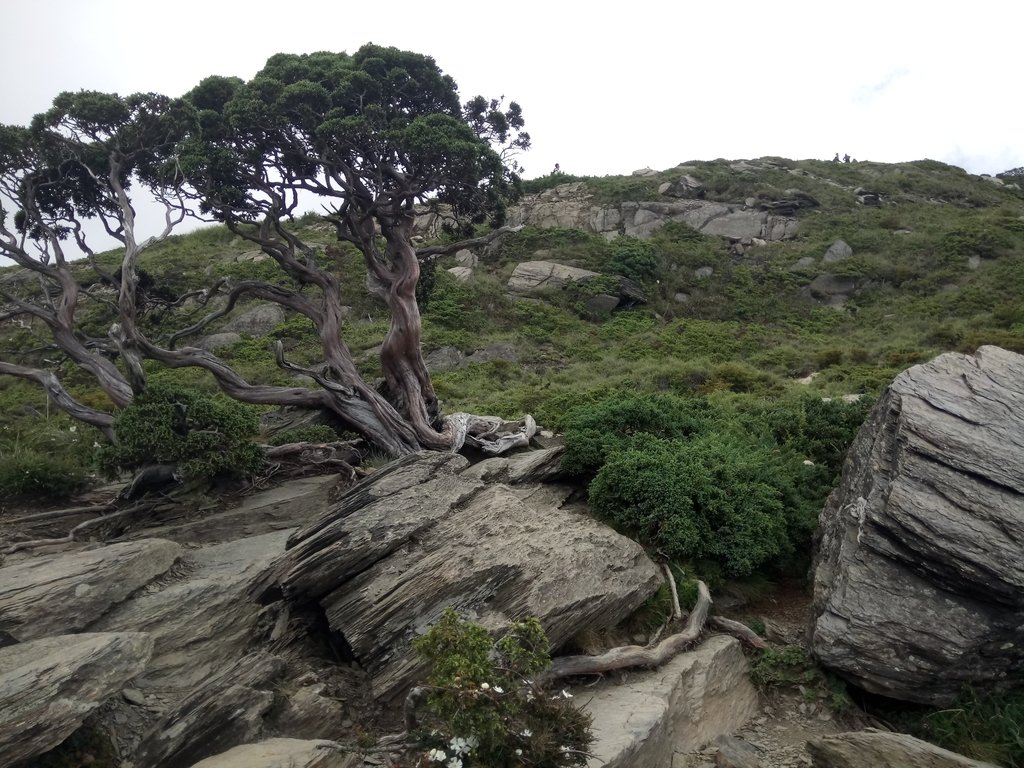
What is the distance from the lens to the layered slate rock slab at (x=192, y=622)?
22.0 feet

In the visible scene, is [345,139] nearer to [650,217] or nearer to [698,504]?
[698,504]

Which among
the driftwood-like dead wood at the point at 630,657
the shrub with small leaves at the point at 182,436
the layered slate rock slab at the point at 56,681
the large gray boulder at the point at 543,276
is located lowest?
the driftwood-like dead wood at the point at 630,657

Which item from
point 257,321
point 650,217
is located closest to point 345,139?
point 257,321

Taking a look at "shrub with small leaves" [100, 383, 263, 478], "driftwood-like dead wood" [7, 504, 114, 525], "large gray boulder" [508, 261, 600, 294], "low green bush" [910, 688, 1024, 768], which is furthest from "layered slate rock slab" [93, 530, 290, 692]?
"large gray boulder" [508, 261, 600, 294]

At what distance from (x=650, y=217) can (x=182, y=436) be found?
3777 cm

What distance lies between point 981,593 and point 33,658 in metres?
8.48

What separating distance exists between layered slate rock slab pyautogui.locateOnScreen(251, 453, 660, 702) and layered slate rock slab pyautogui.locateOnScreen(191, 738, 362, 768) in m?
1.03

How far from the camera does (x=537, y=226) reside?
142 ft

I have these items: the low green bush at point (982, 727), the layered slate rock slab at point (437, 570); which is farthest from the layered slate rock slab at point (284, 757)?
the low green bush at point (982, 727)

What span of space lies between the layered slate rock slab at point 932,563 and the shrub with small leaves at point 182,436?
27.3ft

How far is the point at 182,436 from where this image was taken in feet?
35.1

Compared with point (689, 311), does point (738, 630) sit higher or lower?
lower

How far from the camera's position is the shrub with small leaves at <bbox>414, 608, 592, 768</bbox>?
486 cm

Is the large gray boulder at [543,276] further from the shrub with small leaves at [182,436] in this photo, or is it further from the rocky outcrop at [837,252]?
the shrub with small leaves at [182,436]
